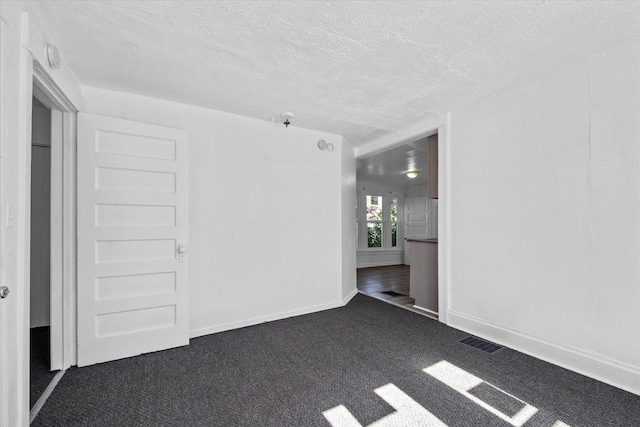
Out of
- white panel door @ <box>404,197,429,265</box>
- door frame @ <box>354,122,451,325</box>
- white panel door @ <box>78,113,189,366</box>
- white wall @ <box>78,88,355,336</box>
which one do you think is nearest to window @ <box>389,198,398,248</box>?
white panel door @ <box>404,197,429,265</box>

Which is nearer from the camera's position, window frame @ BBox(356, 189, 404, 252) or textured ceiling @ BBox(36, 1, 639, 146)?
textured ceiling @ BBox(36, 1, 639, 146)

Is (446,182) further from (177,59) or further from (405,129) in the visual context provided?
(177,59)

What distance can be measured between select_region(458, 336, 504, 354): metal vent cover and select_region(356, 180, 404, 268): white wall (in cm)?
509

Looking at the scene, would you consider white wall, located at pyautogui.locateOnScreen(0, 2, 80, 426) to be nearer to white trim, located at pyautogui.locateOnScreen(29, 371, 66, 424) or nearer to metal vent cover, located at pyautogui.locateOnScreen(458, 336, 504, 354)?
white trim, located at pyautogui.locateOnScreen(29, 371, 66, 424)

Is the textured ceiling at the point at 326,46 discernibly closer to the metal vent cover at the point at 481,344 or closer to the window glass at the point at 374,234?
the metal vent cover at the point at 481,344

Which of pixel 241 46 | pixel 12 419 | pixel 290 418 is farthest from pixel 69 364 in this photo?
pixel 241 46

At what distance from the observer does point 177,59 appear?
2318 mm

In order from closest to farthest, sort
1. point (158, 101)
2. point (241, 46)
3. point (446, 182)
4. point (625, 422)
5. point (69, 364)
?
point (625, 422) → point (241, 46) → point (69, 364) → point (158, 101) → point (446, 182)

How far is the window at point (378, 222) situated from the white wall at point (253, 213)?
401 centimetres

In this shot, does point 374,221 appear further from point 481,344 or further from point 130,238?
point 130,238

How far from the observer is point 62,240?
2.49m

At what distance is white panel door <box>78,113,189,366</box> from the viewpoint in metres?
2.54

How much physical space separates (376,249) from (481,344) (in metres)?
5.54

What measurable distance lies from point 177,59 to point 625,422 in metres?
3.74
